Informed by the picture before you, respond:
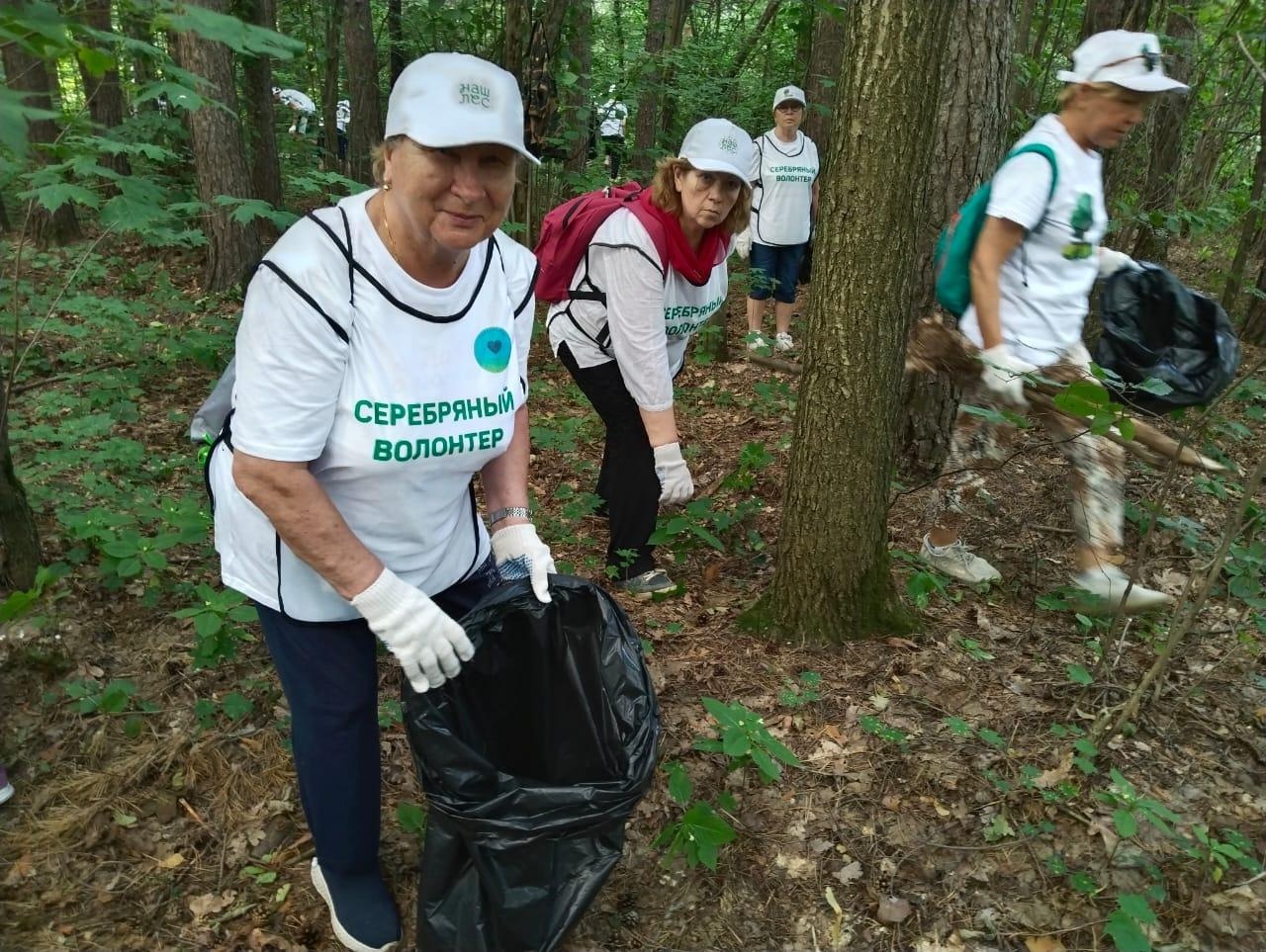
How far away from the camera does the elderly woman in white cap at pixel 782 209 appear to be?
257 inches

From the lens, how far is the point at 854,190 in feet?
8.32

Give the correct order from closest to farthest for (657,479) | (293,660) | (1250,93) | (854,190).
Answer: (293,660)
(854,190)
(657,479)
(1250,93)

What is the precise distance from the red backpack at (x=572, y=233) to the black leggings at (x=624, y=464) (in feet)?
0.84

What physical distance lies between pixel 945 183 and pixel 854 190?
150 centimetres

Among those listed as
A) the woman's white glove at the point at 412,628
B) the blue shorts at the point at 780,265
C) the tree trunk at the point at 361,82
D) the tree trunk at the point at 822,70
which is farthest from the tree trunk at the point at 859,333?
the tree trunk at the point at 361,82

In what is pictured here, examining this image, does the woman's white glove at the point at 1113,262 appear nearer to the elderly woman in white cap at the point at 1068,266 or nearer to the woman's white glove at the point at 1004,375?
the elderly woman in white cap at the point at 1068,266

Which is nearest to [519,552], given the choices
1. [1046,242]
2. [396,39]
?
[1046,242]

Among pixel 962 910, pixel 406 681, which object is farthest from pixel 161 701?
pixel 962 910

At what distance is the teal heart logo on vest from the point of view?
182 centimetres

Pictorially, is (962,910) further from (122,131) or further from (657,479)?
(122,131)

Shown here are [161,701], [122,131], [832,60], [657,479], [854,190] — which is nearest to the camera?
[854,190]

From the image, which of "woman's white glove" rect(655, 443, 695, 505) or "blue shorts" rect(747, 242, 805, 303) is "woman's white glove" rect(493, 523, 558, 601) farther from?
"blue shorts" rect(747, 242, 805, 303)

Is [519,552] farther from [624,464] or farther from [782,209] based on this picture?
[782,209]

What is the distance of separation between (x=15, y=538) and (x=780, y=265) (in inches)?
215
